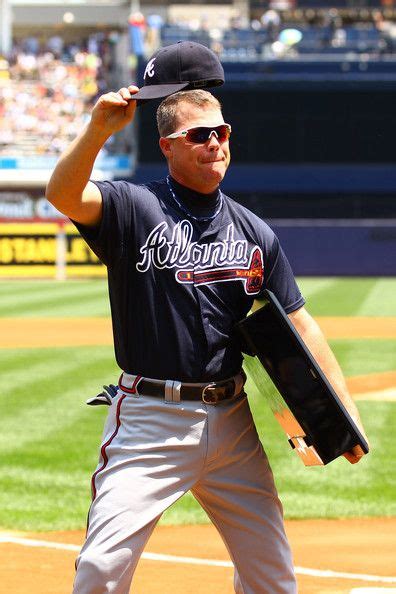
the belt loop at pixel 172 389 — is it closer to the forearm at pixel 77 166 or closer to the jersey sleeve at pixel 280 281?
the jersey sleeve at pixel 280 281

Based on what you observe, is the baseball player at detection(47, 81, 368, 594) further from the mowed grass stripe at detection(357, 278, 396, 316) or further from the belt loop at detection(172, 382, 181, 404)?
the mowed grass stripe at detection(357, 278, 396, 316)

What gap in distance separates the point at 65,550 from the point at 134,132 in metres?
28.2

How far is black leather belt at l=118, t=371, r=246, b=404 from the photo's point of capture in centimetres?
349

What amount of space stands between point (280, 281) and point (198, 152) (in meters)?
0.51

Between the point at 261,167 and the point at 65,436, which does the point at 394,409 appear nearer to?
the point at 65,436

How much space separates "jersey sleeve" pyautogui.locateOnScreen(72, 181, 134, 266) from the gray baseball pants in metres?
0.45

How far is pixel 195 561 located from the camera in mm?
5664

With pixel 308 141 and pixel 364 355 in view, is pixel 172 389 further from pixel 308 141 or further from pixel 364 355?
pixel 308 141

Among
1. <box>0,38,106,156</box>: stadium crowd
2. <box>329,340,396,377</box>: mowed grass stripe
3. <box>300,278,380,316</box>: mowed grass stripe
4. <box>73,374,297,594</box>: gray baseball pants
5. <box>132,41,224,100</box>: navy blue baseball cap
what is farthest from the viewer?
<box>0,38,106,156</box>: stadium crowd

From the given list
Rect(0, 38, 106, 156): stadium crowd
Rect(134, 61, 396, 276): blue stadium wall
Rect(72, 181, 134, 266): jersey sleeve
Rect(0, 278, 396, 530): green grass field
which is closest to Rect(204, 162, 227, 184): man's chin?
Rect(72, 181, 134, 266): jersey sleeve

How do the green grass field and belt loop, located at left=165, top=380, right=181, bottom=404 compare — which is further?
the green grass field

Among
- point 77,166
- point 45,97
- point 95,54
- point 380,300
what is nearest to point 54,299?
point 380,300

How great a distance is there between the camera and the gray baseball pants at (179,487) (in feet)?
10.9

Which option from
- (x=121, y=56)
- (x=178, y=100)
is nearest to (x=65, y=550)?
(x=178, y=100)
